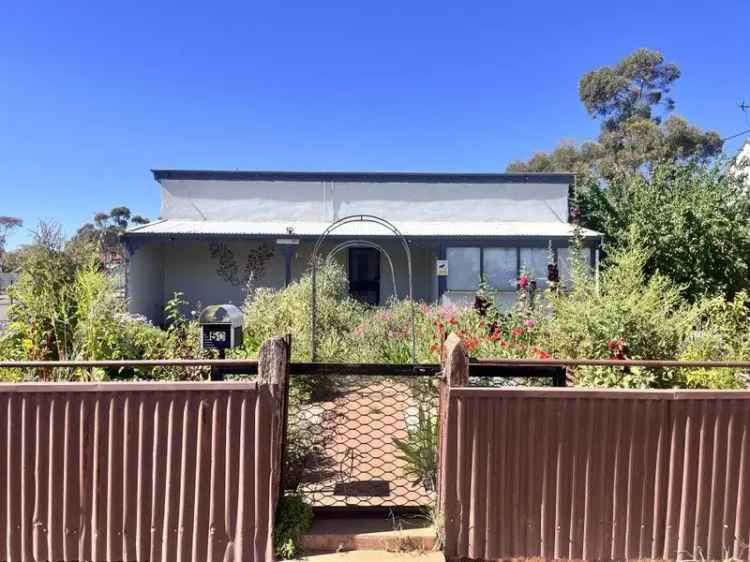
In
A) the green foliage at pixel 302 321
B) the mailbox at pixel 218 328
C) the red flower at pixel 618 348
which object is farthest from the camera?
the green foliage at pixel 302 321

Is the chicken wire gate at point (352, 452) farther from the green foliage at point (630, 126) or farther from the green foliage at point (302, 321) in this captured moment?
the green foliage at point (630, 126)

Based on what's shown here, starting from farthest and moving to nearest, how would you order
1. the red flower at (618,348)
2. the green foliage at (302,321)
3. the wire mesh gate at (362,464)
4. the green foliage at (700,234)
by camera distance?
the green foliage at (700,234) < the green foliage at (302,321) < the red flower at (618,348) < the wire mesh gate at (362,464)

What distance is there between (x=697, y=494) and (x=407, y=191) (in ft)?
44.4

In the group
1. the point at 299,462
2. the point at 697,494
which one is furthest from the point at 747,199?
the point at 299,462

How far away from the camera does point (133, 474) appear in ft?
7.77

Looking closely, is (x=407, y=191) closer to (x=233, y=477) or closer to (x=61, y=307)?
(x=61, y=307)

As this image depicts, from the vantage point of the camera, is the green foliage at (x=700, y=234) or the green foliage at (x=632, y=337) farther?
the green foliage at (x=700, y=234)

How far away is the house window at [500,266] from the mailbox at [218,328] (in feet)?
34.0

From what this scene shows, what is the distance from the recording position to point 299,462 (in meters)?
3.02

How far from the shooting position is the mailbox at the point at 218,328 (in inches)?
148

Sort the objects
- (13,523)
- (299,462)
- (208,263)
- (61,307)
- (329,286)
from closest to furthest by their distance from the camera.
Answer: (13,523), (299,462), (61,307), (329,286), (208,263)

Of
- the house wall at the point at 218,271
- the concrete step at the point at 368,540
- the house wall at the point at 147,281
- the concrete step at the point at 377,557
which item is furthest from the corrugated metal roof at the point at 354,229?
the concrete step at the point at 377,557

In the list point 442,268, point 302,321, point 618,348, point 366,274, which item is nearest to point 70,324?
point 302,321

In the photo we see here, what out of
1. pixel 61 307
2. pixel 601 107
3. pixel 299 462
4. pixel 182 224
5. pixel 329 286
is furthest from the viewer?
pixel 601 107
